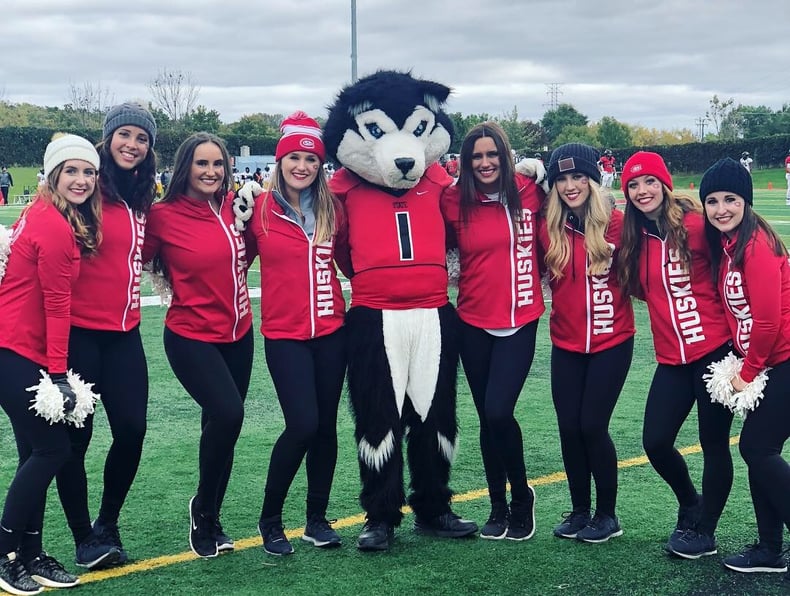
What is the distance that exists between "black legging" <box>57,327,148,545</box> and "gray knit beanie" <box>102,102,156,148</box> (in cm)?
87

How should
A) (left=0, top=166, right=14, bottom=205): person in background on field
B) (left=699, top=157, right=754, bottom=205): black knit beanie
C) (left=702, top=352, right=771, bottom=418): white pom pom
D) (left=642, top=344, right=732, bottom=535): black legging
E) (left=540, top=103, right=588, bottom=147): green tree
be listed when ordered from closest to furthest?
(left=702, top=352, right=771, bottom=418): white pom pom < (left=699, top=157, right=754, bottom=205): black knit beanie < (left=642, top=344, right=732, bottom=535): black legging < (left=0, top=166, right=14, bottom=205): person in background on field < (left=540, top=103, right=588, bottom=147): green tree

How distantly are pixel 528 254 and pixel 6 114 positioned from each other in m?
56.9

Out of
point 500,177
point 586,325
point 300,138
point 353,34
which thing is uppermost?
point 353,34

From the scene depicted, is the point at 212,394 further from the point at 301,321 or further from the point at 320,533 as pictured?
the point at 320,533

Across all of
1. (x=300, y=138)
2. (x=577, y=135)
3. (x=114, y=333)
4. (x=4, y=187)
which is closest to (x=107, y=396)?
(x=114, y=333)

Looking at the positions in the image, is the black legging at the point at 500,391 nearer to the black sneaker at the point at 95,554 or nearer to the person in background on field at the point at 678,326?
the person in background on field at the point at 678,326

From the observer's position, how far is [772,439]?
358 cm

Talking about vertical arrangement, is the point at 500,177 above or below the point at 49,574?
above

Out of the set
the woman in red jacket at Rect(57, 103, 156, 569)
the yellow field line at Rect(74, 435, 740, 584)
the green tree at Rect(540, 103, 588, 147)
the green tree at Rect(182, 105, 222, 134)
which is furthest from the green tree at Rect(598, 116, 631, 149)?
the woman in red jacket at Rect(57, 103, 156, 569)

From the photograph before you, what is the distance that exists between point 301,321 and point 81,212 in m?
0.99

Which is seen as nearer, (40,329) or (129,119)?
(40,329)

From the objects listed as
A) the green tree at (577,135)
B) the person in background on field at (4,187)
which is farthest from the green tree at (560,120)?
the person in background on field at (4,187)

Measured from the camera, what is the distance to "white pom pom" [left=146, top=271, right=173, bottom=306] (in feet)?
13.7

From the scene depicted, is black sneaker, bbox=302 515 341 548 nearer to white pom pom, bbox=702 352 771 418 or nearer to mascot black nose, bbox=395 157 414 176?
mascot black nose, bbox=395 157 414 176
